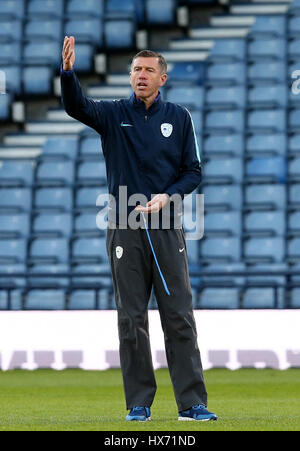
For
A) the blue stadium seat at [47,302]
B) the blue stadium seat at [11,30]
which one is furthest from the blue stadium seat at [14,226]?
the blue stadium seat at [11,30]

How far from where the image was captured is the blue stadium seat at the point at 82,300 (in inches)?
495

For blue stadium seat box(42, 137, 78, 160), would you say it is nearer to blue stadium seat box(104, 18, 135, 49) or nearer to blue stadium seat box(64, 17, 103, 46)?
blue stadium seat box(64, 17, 103, 46)

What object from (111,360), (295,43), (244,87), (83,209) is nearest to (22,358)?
(111,360)

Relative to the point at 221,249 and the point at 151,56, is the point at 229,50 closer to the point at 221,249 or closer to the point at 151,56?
the point at 221,249

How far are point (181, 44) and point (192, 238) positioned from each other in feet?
14.2

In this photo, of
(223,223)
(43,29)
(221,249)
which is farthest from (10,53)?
(221,249)

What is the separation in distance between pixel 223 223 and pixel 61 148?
103 inches

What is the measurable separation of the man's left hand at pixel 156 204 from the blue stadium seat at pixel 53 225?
8.43 metres

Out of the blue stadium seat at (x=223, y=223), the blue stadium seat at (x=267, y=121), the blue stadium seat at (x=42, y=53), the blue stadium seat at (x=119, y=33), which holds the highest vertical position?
the blue stadium seat at (x=119, y=33)

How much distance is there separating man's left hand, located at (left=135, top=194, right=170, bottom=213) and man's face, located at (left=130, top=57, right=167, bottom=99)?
54 centimetres

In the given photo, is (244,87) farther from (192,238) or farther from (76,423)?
(76,423)

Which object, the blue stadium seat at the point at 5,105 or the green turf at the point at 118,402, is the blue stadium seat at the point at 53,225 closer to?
the blue stadium seat at the point at 5,105

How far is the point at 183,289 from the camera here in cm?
552

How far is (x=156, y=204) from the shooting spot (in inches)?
210
